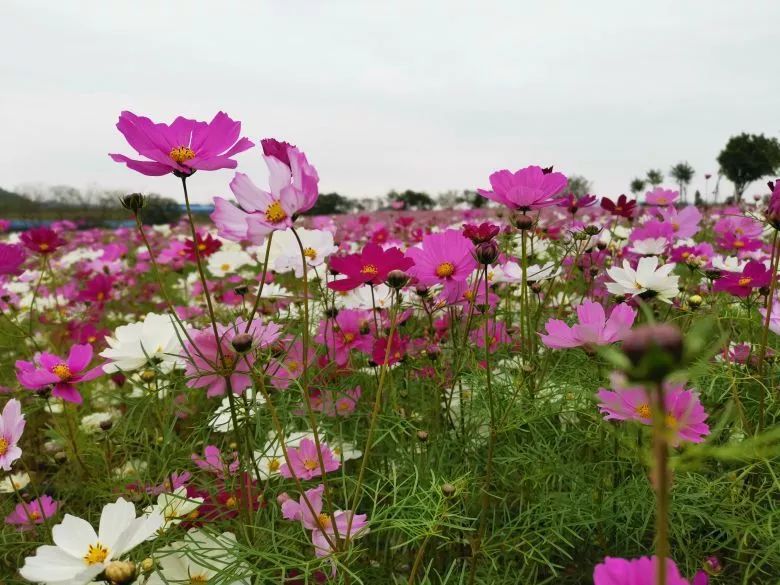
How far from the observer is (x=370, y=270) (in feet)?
2.02

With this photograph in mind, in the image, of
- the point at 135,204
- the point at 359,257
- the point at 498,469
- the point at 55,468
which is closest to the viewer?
the point at 135,204

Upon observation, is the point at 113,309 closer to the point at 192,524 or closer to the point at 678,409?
the point at 192,524

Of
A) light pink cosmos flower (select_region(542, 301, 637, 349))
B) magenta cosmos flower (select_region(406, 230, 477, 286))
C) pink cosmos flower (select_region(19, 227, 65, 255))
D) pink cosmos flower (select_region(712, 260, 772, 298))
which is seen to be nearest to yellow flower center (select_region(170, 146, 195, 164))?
magenta cosmos flower (select_region(406, 230, 477, 286))

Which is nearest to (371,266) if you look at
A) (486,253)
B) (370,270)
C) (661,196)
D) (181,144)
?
(370,270)

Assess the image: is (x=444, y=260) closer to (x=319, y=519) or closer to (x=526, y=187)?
(x=526, y=187)

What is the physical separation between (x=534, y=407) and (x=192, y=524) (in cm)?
49

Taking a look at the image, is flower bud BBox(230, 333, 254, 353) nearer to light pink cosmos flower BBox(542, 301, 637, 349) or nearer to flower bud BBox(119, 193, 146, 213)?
flower bud BBox(119, 193, 146, 213)

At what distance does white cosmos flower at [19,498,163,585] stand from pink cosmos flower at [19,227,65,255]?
107 cm

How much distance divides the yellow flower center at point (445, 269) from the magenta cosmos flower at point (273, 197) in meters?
0.26

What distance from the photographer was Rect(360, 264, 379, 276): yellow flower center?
608mm

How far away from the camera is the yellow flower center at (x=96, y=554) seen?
0.51 meters

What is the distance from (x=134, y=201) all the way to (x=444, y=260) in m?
0.40

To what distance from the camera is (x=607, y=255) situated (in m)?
1.47

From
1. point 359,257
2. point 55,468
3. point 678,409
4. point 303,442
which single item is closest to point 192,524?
point 303,442
